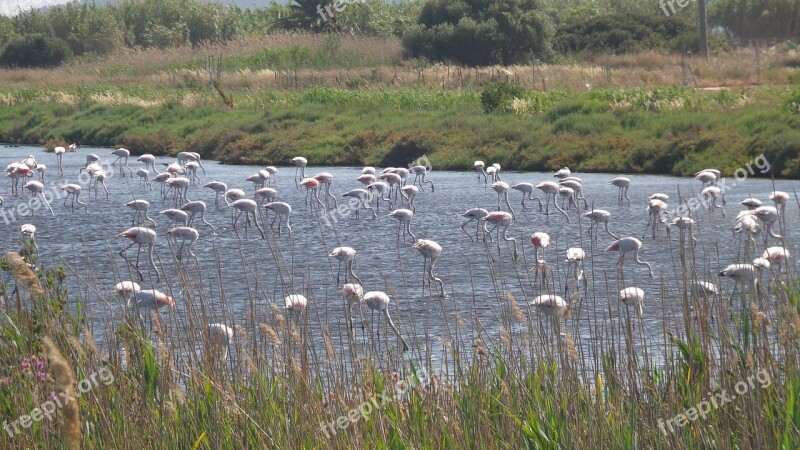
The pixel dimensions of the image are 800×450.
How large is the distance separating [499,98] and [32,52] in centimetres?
3620

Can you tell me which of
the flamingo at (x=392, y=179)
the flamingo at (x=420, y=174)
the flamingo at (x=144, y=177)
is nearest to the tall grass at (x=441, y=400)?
the flamingo at (x=392, y=179)

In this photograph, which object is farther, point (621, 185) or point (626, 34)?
point (626, 34)

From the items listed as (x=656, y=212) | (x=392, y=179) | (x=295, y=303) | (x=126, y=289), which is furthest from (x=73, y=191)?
(x=295, y=303)

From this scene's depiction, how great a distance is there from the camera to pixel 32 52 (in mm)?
55656

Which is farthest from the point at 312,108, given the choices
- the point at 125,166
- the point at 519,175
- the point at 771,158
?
the point at 771,158

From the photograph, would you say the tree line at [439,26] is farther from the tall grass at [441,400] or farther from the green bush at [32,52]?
the tall grass at [441,400]

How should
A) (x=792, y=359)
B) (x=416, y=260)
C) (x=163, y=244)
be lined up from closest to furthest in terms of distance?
(x=792, y=359) → (x=416, y=260) → (x=163, y=244)

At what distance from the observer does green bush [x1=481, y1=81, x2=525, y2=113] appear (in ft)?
85.5

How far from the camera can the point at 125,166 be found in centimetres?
2552

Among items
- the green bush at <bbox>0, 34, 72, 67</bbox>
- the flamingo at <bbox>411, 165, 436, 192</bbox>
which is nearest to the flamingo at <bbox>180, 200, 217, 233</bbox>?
the flamingo at <bbox>411, 165, 436, 192</bbox>

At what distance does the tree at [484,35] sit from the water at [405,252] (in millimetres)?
20370

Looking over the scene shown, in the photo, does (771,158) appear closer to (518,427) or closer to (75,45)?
(518,427)

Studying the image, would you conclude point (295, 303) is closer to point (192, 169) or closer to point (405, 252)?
point (405, 252)

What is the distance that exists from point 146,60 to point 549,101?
26.6 m
